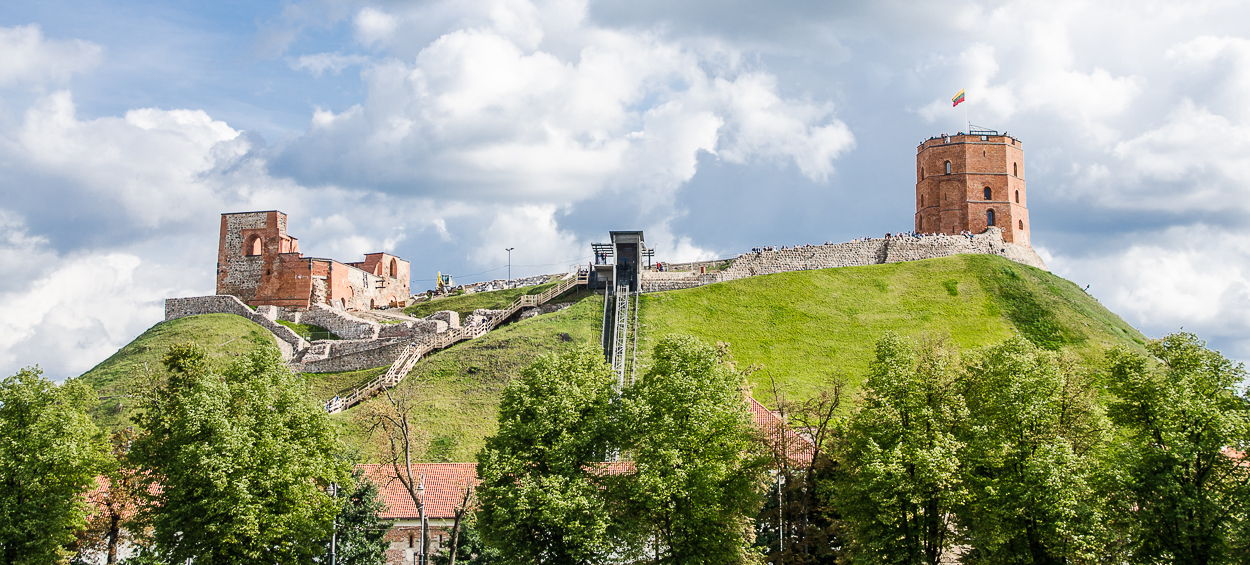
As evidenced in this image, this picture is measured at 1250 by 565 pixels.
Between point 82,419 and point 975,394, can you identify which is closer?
point 975,394

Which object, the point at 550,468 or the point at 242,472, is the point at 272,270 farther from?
the point at 550,468

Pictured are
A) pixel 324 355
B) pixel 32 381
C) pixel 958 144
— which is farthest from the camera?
pixel 958 144

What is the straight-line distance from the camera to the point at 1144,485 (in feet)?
88.9

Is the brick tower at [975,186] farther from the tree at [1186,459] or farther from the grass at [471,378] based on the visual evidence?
the tree at [1186,459]

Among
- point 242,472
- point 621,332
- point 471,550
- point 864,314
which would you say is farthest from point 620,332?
point 242,472

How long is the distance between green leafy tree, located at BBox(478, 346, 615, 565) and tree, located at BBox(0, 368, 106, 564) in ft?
46.9

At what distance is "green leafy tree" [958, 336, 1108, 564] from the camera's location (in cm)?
2748

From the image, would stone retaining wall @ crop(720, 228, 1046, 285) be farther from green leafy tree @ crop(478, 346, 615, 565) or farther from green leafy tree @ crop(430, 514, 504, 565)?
green leafy tree @ crop(430, 514, 504, 565)

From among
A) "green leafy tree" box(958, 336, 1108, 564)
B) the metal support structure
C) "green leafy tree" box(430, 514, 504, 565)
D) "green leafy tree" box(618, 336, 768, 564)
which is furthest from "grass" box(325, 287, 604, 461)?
"green leafy tree" box(958, 336, 1108, 564)

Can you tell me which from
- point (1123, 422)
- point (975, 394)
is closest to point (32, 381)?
point (975, 394)

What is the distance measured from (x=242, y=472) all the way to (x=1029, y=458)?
24641 mm

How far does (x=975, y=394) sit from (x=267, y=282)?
194ft

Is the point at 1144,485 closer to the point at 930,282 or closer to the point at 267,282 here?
the point at 930,282

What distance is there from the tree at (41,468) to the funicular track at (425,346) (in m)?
13.9
